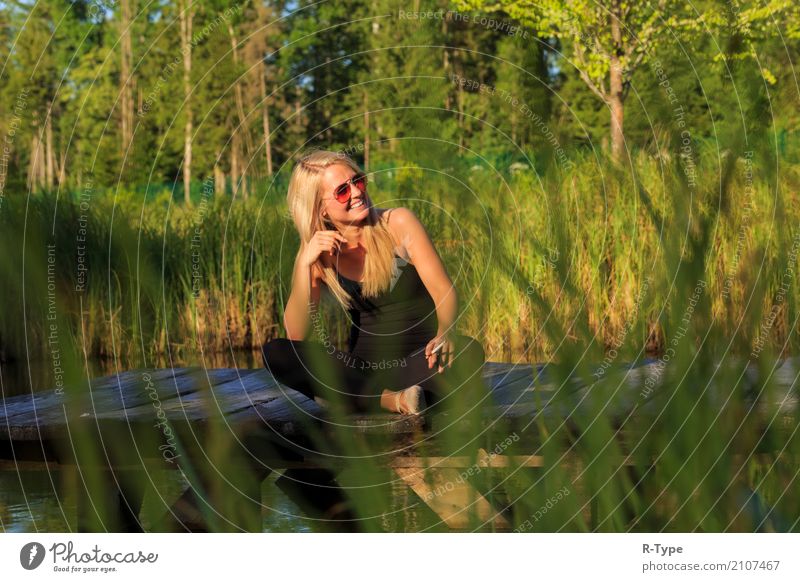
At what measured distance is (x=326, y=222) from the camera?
3133 millimetres

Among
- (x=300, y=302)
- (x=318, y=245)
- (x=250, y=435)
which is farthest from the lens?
(x=300, y=302)

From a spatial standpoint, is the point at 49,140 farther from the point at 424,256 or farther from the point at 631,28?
the point at 631,28

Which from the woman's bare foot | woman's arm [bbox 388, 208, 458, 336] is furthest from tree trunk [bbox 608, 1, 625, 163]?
the woman's bare foot

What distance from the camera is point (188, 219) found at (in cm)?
780

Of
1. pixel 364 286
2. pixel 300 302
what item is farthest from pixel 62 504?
pixel 364 286

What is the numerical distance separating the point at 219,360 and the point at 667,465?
5.57 meters

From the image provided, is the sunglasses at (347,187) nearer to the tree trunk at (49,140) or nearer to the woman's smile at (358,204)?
the woman's smile at (358,204)

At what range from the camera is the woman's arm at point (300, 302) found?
113 inches

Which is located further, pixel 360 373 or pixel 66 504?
pixel 66 504

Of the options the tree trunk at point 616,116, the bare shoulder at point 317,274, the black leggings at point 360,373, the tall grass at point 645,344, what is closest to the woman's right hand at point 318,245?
the bare shoulder at point 317,274

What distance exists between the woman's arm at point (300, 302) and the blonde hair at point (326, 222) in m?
0.05

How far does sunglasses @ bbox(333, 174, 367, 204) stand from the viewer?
9.44 ft

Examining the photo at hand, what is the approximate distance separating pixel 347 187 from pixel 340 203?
0.33ft
